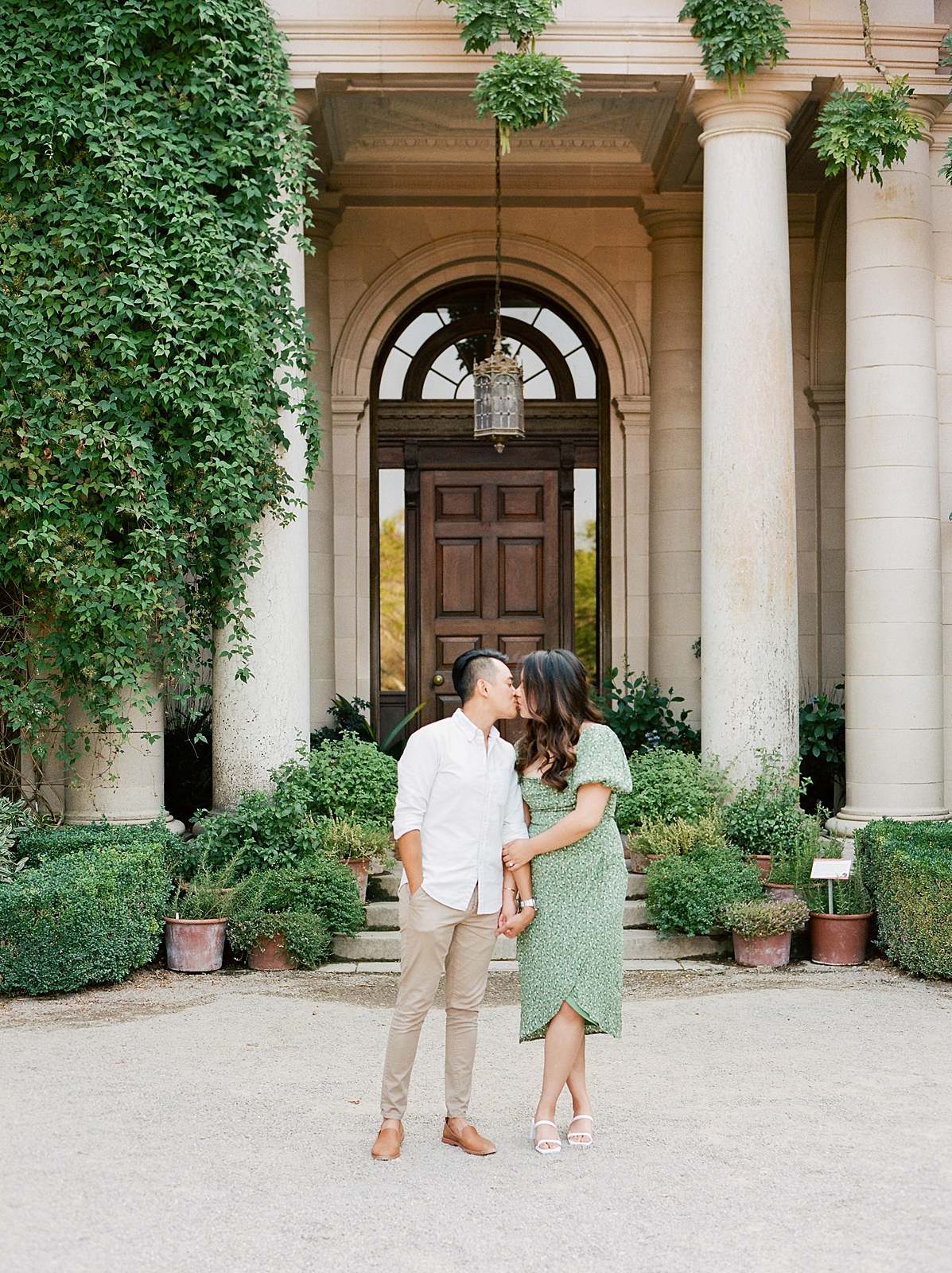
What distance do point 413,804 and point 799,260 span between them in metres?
8.55

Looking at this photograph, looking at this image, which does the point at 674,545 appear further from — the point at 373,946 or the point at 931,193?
the point at 373,946

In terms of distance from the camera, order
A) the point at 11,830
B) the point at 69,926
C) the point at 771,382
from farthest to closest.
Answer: the point at 771,382
the point at 11,830
the point at 69,926

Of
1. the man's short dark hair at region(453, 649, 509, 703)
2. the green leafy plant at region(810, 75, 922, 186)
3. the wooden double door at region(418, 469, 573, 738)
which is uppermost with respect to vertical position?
the green leafy plant at region(810, 75, 922, 186)

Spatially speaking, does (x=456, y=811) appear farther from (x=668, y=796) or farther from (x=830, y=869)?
(x=668, y=796)

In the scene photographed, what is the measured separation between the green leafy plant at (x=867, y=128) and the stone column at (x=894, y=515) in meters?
0.54

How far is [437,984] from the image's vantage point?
13.6 ft

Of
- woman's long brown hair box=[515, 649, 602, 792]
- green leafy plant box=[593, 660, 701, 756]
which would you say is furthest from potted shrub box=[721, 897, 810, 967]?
woman's long brown hair box=[515, 649, 602, 792]

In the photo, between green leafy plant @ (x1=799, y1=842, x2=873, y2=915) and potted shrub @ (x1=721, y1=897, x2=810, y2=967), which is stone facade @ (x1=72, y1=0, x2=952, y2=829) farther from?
potted shrub @ (x1=721, y1=897, x2=810, y2=967)

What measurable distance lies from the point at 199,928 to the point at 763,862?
338 cm

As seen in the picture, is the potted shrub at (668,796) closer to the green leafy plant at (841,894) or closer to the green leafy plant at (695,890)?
the green leafy plant at (695,890)

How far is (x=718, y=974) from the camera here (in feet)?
22.6

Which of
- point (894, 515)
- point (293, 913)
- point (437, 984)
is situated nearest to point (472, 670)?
point (437, 984)

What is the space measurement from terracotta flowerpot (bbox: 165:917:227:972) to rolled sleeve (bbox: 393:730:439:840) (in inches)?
128

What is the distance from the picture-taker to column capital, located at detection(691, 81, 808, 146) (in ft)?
26.7
